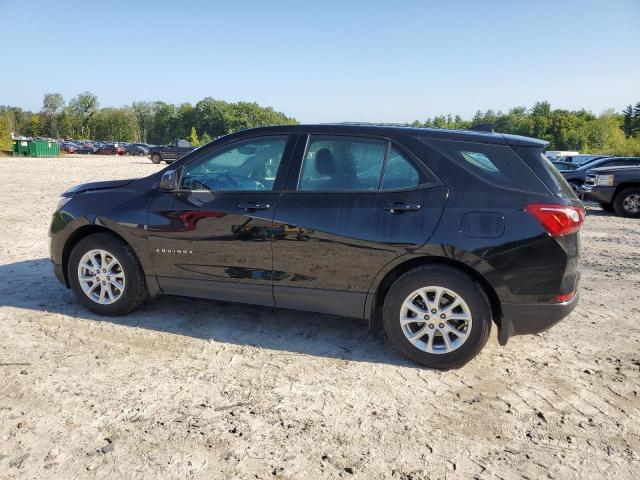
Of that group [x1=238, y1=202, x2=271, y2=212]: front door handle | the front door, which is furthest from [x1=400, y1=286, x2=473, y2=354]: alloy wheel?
[x1=238, y1=202, x2=271, y2=212]: front door handle

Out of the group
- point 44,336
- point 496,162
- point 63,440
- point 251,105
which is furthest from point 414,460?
point 251,105

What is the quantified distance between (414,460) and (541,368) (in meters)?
1.63

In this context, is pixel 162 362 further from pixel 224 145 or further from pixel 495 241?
pixel 495 241

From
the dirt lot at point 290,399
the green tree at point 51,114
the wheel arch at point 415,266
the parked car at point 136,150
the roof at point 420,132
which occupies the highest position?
the green tree at point 51,114

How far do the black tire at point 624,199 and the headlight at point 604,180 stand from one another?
0.39m

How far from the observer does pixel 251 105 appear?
14512 centimetres

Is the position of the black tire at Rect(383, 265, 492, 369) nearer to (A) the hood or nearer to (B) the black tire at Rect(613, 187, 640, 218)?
(A) the hood

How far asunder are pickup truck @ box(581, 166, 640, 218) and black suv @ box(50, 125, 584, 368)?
398 inches

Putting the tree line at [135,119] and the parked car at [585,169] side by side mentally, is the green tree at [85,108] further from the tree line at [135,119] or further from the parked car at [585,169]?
the parked car at [585,169]

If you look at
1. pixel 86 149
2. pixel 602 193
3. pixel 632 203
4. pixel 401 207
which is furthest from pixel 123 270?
pixel 86 149

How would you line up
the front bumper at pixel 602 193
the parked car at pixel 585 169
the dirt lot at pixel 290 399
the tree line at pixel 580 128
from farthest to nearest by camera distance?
the tree line at pixel 580 128, the parked car at pixel 585 169, the front bumper at pixel 602 193, the dirt lot at pixel 290 399

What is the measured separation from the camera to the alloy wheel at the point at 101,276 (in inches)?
182

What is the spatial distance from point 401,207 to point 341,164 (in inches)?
24.7

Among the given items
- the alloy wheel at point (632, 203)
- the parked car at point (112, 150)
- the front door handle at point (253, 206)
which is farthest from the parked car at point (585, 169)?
the parked car at point (112, 150)
